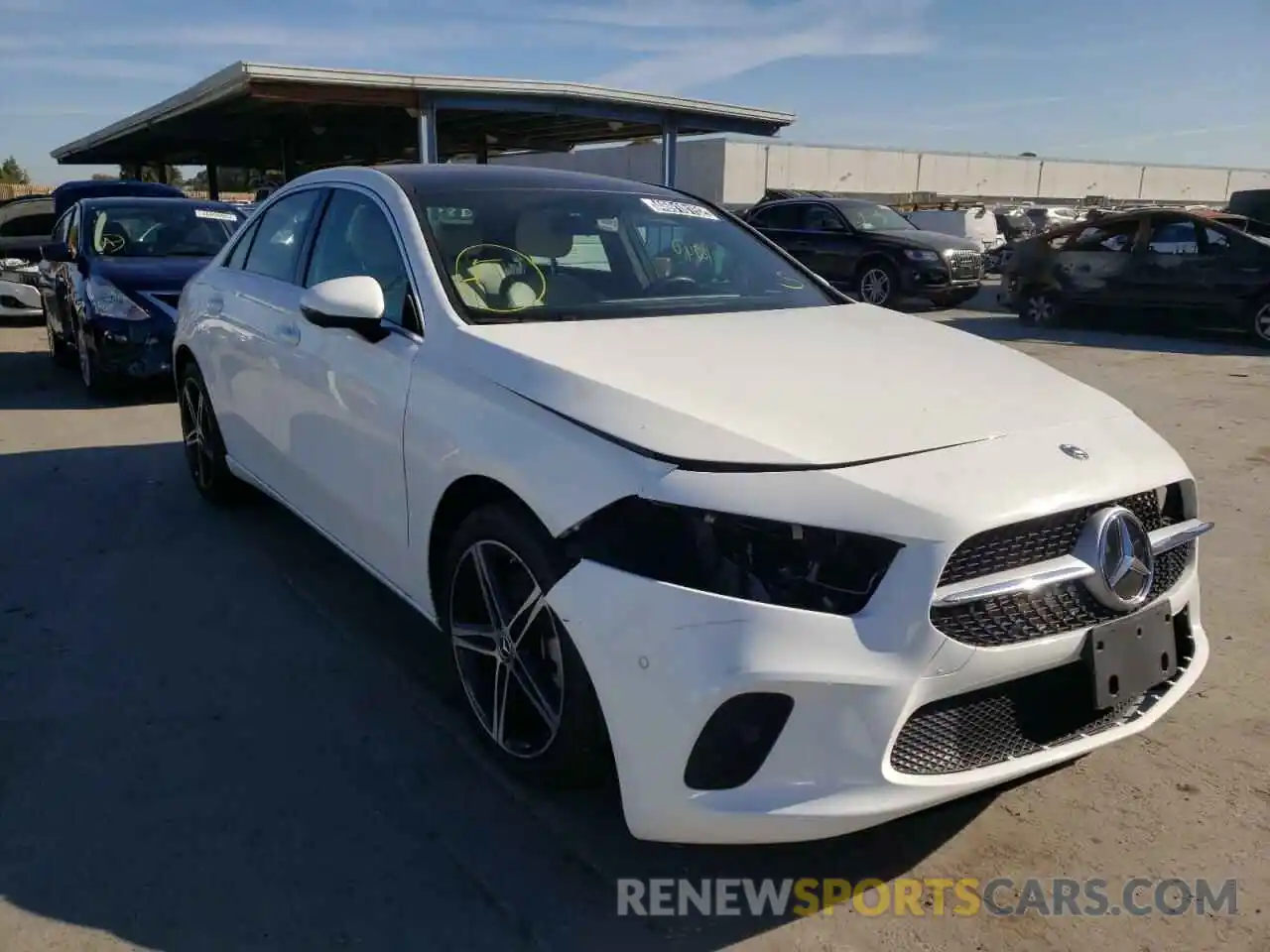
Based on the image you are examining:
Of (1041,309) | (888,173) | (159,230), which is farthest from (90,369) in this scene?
(888,173)

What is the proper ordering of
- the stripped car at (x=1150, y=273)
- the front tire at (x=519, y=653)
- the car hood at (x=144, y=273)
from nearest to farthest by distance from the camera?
the front tire at (x=519, y=653) < the car hood at (x=144, y=273) < the stripped car at (x=1150, y=273)

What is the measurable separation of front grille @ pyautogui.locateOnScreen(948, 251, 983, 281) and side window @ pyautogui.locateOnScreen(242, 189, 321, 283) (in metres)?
12.0

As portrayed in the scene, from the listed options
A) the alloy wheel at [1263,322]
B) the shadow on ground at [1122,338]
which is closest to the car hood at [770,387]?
the shadow on ground at [1122,338]

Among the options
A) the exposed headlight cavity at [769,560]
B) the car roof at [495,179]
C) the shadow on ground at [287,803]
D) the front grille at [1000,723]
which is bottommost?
the shadow on ground at [287,803]

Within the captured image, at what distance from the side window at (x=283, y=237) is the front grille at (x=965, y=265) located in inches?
473

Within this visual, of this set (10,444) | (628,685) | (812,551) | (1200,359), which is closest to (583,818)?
(628,685)

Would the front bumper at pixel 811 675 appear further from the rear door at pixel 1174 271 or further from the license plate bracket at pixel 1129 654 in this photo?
the rear door at pixel 1174 271

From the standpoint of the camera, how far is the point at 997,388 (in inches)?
105

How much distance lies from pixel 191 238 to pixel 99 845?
24.4 ft

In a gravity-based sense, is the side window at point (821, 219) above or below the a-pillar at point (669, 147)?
below

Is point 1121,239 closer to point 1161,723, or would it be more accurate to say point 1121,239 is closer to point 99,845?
point 1161,723

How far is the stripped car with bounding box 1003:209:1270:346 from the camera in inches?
460

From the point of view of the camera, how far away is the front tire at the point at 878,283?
14664 millimetres

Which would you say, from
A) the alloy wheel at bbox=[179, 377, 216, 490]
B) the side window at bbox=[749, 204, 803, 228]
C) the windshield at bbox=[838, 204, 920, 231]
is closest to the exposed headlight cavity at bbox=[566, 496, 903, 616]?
the alloy wheel at bbox=[179, 377, 216, 490]
